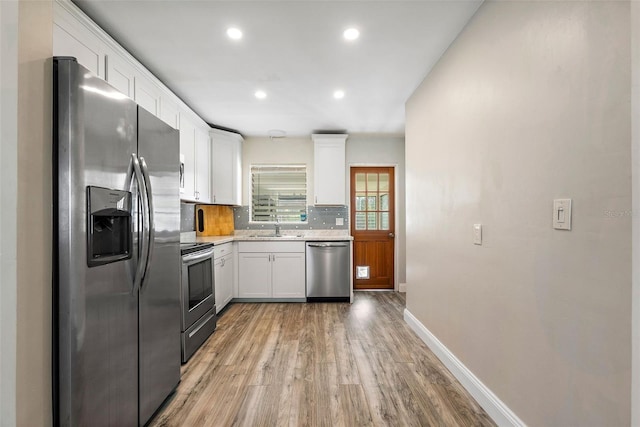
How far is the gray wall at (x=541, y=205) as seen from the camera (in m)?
1.01

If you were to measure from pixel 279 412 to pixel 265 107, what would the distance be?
302cm

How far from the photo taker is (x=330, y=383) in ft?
6.71

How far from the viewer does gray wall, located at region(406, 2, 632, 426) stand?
101cm

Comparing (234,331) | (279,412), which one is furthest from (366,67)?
(234,331)

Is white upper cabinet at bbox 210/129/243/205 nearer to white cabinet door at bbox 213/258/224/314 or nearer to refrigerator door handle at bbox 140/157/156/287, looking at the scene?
white cabinet door at bbox 213/258/224/314

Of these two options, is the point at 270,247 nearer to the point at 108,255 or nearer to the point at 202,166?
the point at 202,166

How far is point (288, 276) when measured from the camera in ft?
13.3

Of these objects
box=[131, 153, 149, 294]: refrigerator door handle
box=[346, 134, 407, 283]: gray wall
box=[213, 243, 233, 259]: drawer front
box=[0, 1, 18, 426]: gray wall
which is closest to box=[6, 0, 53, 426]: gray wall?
box=[0, 1, 18, 426]: gray wall

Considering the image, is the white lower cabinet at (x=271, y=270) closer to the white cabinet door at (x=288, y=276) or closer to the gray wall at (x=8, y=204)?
the white cabinet door at (x=288, y=276)

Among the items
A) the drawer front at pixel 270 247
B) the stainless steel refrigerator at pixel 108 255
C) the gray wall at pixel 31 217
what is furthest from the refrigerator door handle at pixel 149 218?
the drawer front at pixel 270 247

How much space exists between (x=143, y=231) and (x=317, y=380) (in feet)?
5.08

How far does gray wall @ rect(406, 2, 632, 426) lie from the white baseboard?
0.18 ft

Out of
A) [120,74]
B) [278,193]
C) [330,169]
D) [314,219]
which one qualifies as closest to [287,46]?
[120,74]

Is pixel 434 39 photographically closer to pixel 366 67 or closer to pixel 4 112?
pixel 366 67
